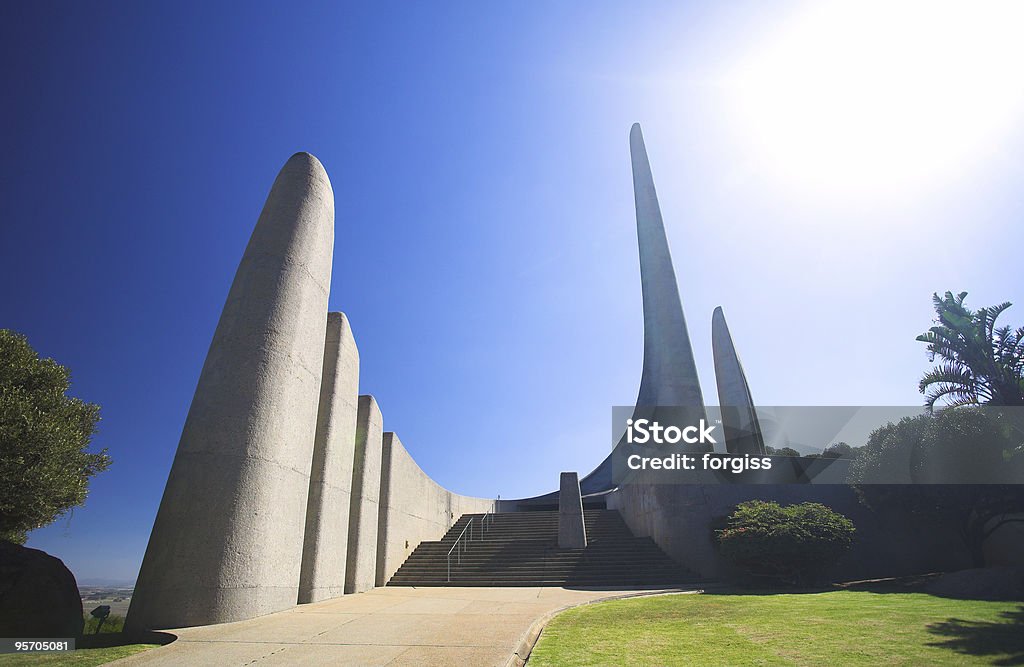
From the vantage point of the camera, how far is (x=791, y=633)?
5504mm

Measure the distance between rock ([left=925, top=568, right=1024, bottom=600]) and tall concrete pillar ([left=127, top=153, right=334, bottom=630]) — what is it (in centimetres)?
1102

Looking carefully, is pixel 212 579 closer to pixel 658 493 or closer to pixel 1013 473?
pixel 658 493

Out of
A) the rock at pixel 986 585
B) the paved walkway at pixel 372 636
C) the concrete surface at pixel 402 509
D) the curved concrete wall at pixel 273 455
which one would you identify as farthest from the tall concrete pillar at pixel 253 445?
the rock at pixel 986 585

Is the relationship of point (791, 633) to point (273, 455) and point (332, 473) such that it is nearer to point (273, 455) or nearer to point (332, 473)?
point (273, 455)

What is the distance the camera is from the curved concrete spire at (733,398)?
25164 millimetres

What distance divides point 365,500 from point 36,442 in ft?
18.3

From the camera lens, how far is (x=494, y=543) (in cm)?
1588

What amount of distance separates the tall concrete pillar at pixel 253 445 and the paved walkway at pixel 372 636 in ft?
1.45

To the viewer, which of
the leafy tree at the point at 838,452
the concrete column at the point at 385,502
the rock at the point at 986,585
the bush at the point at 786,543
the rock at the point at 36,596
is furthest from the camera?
the leafy tree at the point at 838,452

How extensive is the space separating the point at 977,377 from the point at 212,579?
17.7 meters

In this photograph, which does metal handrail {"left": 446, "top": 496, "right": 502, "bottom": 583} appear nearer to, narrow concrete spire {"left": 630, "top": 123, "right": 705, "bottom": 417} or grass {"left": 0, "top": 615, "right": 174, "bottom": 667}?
grass {"left": 0, "top": 615, "right": 174, "bottom": 667}

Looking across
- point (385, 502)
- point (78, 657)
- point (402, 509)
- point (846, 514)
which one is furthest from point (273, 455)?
point (846, 514)

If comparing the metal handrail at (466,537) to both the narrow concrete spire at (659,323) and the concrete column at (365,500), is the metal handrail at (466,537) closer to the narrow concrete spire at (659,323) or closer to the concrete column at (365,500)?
the concrete column at (365,500)

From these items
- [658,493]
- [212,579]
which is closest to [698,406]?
[658,493]
